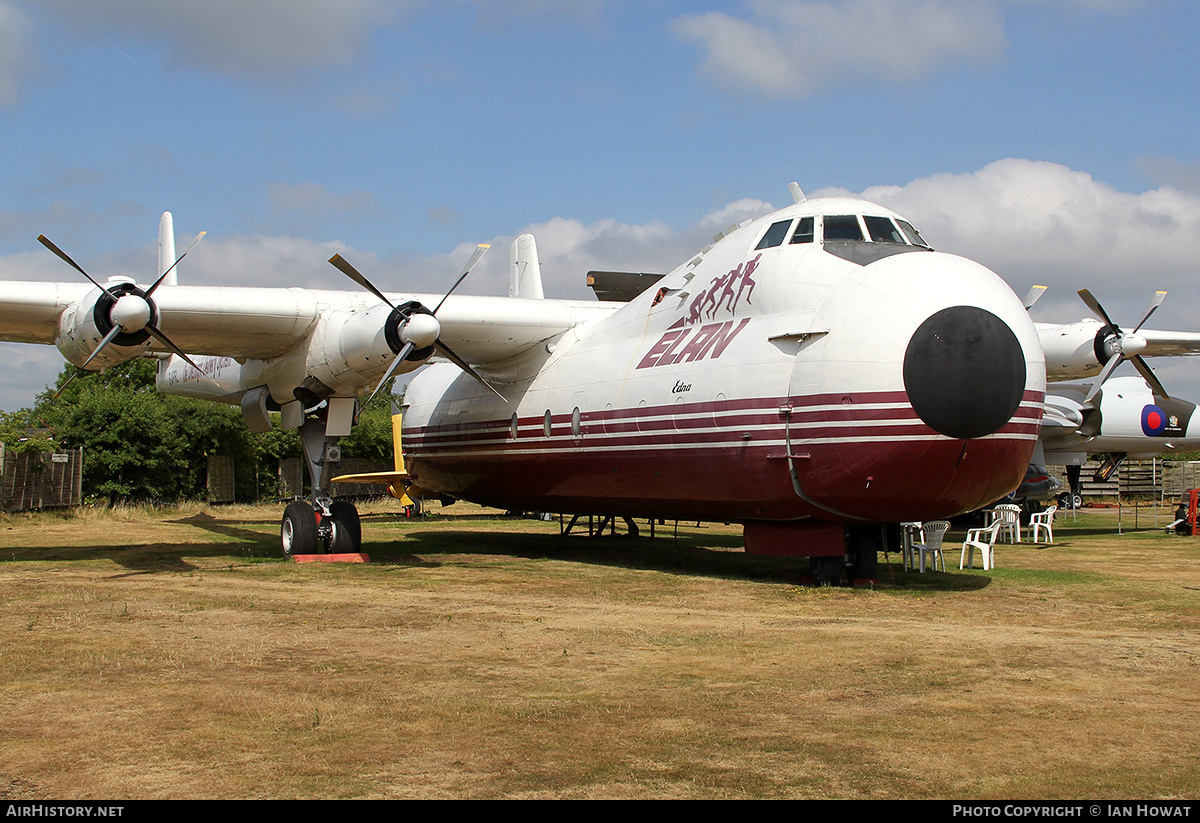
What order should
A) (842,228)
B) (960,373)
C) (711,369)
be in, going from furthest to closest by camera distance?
1. (711,369)
2. (842,228)
3. (960,373)

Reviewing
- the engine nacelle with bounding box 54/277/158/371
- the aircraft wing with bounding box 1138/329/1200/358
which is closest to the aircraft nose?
the engine nacelle with bounding box 54/277/158/371

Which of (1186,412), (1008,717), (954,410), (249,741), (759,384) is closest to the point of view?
(249,741)

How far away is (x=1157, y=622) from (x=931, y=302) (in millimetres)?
4253

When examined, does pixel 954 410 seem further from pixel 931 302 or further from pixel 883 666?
pixel 883 666

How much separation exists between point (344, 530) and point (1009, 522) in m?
14.7

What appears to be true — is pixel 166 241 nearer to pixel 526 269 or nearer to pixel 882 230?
pixel 526 269

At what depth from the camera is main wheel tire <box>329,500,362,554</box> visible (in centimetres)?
1659

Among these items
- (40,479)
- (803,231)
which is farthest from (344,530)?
(40,479)

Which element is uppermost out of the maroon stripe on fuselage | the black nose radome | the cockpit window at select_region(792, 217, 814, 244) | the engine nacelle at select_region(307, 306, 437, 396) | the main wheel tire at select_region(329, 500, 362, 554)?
the cockpit window at select_region(792, 217, 814, 244)

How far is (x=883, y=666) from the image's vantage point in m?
7.78

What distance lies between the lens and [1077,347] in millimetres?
19656

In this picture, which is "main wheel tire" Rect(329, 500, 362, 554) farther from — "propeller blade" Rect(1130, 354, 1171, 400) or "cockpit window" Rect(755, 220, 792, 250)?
"propeller blade" Rect(1130, 354, 1171, 400)

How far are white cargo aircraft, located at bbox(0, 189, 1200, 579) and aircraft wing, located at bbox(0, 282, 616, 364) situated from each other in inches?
1.5

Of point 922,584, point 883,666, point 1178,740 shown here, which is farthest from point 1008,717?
point 922,584
